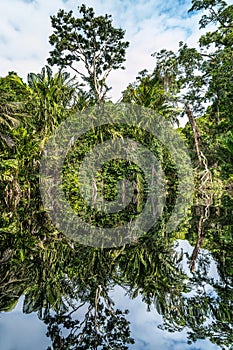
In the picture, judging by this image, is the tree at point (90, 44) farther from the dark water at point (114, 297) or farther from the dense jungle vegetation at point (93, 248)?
the dark water at point (114, 297)

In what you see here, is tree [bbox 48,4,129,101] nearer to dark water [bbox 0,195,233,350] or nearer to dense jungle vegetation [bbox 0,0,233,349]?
dense jungle vegetation [bbox 0,0,233,349]

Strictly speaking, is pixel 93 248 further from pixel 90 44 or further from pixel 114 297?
pixel 90 44

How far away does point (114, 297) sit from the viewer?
75.3 inches

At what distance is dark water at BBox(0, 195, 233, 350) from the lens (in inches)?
55.5

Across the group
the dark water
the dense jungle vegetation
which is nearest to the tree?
the dense jungle vegetation

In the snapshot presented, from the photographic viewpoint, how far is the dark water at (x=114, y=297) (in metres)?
1.41

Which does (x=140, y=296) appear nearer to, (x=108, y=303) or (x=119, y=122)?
(x=108, y=303)

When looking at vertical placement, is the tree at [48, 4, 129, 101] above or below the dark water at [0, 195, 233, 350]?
above

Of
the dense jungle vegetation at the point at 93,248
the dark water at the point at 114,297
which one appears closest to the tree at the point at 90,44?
the dense jungle vegetation at the point at 93,248

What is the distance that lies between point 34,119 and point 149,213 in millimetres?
3152

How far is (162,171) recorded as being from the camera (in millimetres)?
7836

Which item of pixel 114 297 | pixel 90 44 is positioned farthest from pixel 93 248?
pixel 90 44

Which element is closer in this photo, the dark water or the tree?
the dark water

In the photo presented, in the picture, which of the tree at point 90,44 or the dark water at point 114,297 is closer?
the dark water at point 114,297
